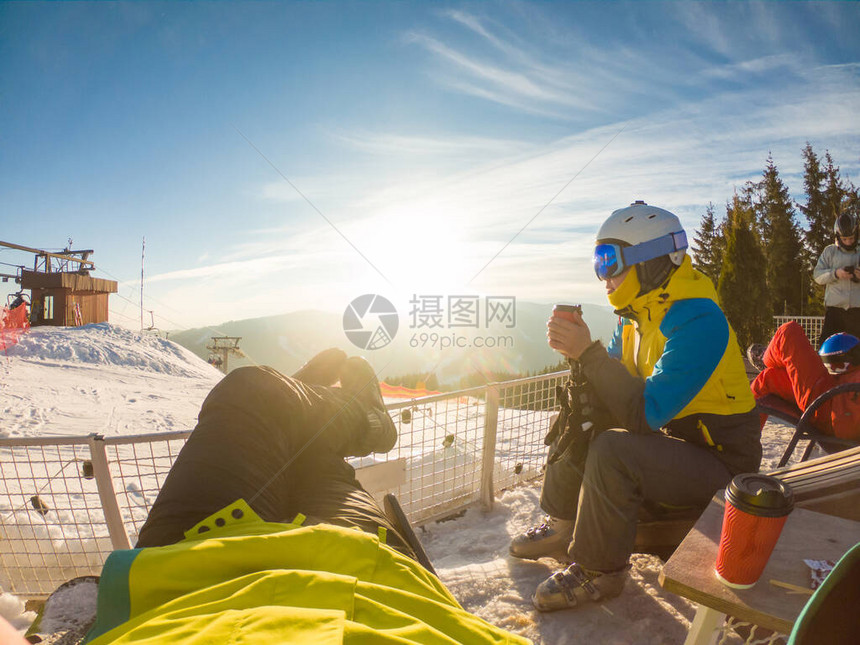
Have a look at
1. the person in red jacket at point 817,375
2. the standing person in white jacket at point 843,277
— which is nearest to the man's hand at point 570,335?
the person in red jacket at point 817,375

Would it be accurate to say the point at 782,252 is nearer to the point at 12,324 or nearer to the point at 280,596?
the point at 280,596

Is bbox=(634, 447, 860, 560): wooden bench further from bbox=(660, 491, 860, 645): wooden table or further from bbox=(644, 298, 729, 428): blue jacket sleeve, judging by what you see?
bbox=(644, 298, 729, 428): blue jacket sleeve

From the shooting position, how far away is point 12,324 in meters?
15.0

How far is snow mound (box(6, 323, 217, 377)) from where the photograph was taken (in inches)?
515

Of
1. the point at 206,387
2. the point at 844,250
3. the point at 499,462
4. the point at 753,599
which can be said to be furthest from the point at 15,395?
the point at 844,250

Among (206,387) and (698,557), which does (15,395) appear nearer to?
(206,387)

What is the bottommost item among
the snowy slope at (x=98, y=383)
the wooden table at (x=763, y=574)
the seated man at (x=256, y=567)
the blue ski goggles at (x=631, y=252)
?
the snowy slope at (x=98, y=383)

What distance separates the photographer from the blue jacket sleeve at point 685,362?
1894 mm

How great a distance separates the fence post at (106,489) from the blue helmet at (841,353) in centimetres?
469

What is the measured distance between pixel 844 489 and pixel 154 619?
77.7 inches

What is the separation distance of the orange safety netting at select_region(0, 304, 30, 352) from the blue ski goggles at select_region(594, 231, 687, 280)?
52.9 feet

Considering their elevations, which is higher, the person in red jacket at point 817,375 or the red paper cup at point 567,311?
the red paper cup at point 567,311

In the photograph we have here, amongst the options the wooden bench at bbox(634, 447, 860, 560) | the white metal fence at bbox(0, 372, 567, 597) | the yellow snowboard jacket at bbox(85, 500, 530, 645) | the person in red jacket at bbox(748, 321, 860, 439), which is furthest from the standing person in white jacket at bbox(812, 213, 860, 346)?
the yellow snowboard jacket at bbox(85, 500, 530, 645)

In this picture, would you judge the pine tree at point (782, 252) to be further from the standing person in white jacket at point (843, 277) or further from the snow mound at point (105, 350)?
the snow mound at point (105, 350)
